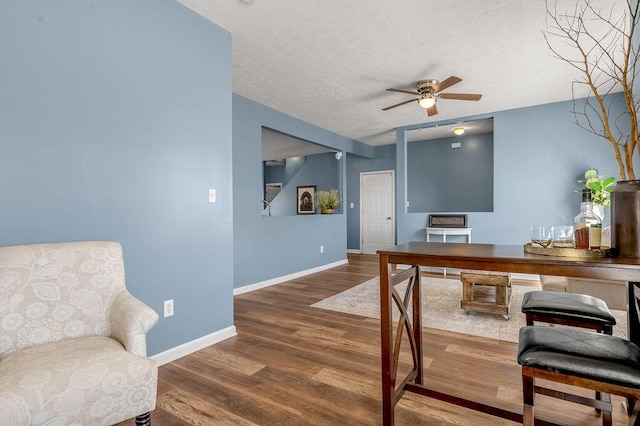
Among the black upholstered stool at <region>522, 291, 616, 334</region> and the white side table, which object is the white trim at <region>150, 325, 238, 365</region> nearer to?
the black upholstered stool at <region>522, 291, 616, 334</region>

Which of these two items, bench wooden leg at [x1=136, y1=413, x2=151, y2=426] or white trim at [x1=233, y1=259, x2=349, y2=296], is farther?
white trim at [x1=233, y1=259, x2=349, y2=296]

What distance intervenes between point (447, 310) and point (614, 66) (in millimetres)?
2469

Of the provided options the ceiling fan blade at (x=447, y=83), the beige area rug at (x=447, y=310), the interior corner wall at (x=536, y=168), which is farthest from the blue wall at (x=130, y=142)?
the interior corner wall at (x=536, y=168)

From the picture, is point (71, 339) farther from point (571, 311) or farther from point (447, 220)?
point (447, 220)

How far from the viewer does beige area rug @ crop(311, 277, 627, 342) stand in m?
2.83

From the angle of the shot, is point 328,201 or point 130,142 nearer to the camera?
point 130,142

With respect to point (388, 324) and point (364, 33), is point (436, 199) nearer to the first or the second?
point (364, 33)

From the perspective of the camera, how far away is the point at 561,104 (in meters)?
4.79

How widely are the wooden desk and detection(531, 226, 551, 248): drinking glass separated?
8 cm

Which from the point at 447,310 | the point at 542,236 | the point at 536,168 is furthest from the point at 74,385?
the point at 536,168

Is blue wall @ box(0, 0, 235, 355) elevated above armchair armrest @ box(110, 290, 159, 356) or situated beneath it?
elevated above

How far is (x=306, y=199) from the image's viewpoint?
8414 millimetres

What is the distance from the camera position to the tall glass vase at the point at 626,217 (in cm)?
114

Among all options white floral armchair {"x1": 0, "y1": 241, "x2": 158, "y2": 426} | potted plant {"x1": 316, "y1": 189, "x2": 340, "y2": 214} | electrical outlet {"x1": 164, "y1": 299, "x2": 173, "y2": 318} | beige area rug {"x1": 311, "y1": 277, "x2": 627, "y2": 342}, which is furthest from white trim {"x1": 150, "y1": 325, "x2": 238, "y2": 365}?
potted plant {"x1": 316, "y1": 189, "x2": 340, "y2": 214}
